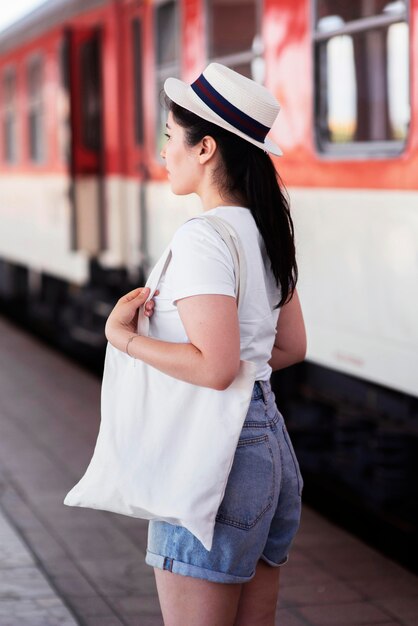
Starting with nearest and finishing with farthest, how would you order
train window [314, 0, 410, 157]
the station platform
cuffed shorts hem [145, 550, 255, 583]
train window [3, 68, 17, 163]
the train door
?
cuffed shorts hem [145, 550, 255, 583], the station platform, train window [314, 0, 410, 157], the train door, train window [3, 68, 17, 163]

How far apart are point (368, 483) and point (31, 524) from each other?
1.89m

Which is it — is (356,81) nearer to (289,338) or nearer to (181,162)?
(289,338)

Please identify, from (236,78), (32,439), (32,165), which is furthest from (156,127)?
(236,78)

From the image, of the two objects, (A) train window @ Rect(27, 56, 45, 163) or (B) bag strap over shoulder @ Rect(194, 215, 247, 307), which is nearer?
(B) bag strap over shoulder @ Rect(194, 215, 247, 307)

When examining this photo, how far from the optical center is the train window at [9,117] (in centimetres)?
1373

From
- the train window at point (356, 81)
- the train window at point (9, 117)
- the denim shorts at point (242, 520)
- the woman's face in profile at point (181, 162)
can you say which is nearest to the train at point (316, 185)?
the train window at point (356, 81)

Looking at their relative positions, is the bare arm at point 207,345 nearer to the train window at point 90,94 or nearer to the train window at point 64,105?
the train window at point 90,94

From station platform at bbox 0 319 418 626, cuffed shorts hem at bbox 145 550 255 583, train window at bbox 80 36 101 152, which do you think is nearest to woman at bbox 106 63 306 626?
cuffed shorts hem at bbox 145 550 255 583

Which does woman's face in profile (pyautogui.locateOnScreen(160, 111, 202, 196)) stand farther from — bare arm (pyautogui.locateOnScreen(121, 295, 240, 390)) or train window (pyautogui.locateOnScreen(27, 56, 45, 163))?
train window (pyautogui.locateOnScreen(27, 56, 45, 163))

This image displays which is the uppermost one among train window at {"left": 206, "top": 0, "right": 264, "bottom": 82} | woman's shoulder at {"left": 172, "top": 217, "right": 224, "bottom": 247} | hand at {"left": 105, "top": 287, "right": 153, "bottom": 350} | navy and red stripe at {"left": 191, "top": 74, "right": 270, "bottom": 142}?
train window at {"left": 206, "top": 0, "right": 264, "bottom": 82}

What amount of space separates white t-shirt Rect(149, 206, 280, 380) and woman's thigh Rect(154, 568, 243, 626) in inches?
17.8

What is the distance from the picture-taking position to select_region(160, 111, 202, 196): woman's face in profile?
8.90ft

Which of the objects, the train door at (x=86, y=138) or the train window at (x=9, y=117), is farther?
the train window at (x=9, y=117)

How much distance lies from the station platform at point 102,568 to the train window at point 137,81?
275 centimetres
